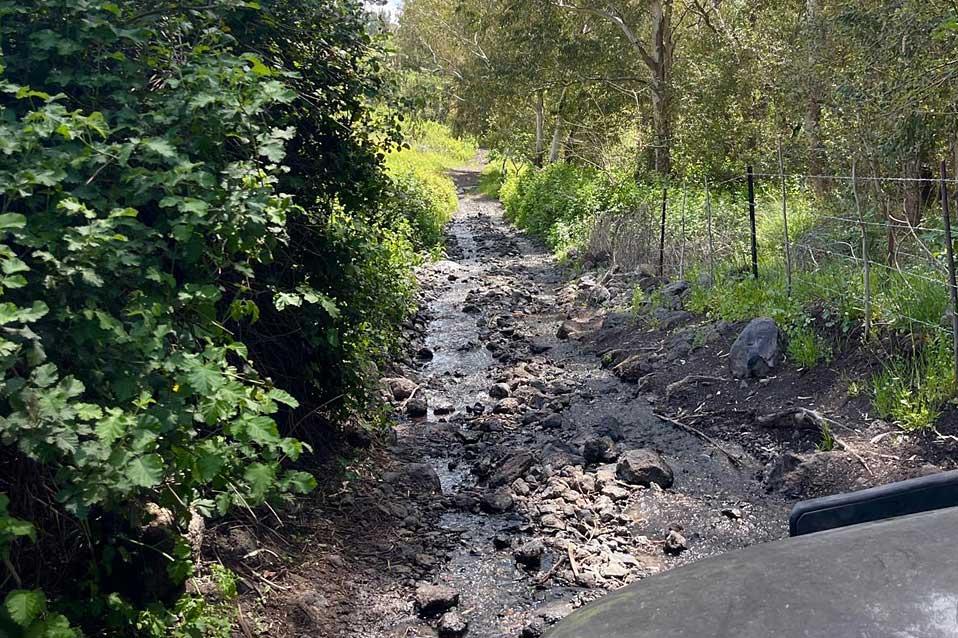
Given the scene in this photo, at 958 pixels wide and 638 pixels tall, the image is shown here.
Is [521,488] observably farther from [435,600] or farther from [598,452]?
[435,600]

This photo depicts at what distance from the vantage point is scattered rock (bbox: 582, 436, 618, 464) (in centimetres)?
738

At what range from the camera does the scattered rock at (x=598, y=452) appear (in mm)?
7383

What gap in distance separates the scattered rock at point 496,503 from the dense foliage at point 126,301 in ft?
7.95

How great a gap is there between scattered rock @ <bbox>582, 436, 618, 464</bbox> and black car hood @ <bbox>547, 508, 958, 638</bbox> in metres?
5.50

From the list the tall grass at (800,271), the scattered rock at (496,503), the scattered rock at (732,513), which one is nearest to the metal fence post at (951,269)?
the tall grass at (800,271)

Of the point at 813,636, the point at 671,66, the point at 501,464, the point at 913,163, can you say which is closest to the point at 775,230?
the point at 913,163

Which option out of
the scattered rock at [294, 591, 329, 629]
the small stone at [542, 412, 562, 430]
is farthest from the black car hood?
the small stone at [542, 412, 562, 430]

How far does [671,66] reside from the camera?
23125mm

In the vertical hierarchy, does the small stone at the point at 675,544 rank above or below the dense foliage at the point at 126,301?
below

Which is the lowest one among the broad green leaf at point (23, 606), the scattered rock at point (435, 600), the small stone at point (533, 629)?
the small stone at point (533, 629)

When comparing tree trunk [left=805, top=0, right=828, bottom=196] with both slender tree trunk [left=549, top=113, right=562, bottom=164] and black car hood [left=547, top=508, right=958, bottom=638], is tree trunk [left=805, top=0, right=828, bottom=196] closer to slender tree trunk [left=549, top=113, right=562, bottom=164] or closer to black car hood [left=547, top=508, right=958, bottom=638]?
black car hood [left=547, top=508, right=958, bottom=638]

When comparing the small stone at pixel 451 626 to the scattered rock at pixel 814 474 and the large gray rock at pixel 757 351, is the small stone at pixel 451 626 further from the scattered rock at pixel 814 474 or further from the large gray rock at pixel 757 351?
the large gray rock at pixel 757 351

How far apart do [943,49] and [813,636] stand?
8.83 meters

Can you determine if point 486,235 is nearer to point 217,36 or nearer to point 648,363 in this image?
point 648,363
